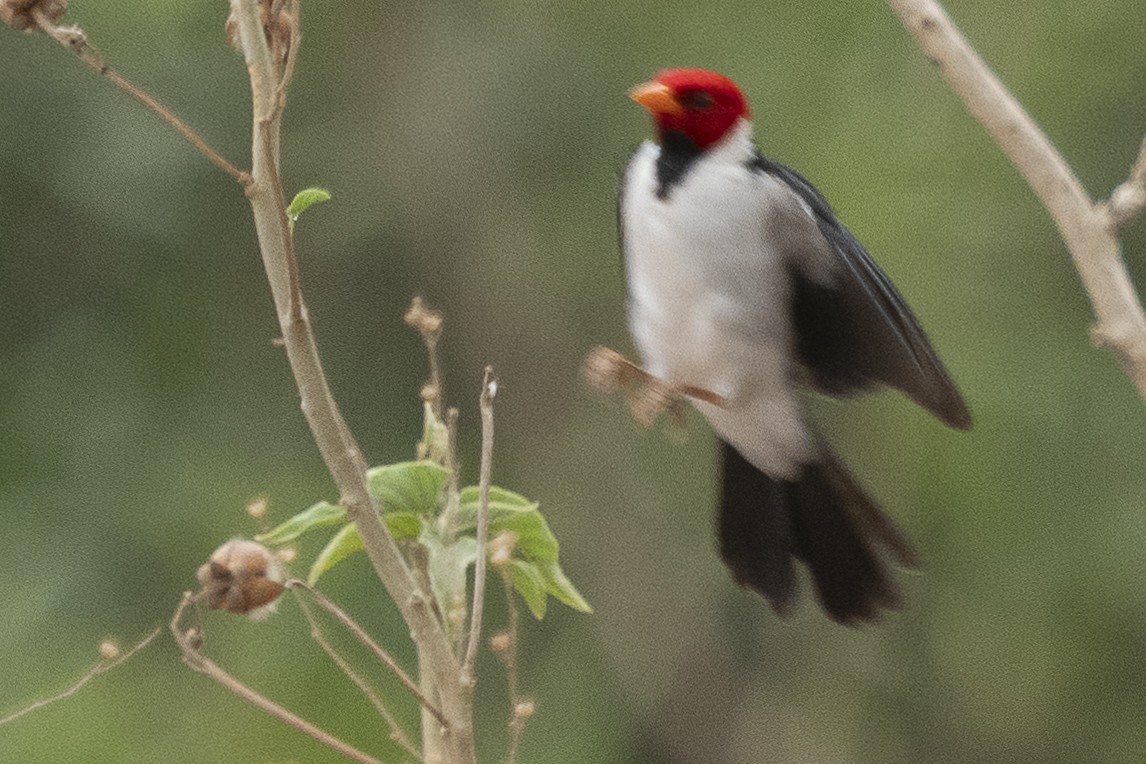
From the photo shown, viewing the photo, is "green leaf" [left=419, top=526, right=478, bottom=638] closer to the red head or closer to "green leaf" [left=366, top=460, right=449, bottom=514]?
"green leaf" [left=366, top=460, right=449, bottom=514]

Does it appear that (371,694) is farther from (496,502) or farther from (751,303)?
(751,303)

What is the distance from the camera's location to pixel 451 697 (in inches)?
21.7

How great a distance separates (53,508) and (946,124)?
1.02 m

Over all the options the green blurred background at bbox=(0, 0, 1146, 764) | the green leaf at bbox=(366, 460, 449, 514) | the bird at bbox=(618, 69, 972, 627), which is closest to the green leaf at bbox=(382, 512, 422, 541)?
the green leaf at bbox=(366, 460, 449, 514)

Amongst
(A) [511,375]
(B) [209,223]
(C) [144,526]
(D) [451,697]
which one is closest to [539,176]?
(A) [511,375]

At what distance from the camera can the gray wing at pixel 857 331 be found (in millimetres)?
713

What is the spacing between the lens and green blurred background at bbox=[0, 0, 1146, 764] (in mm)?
1575

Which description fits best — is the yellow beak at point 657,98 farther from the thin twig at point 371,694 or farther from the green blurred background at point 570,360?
the green blurred background at point 570,360

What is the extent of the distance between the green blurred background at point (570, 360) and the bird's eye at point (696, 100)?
2.29ft

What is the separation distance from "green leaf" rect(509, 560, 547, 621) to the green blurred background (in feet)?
2.78

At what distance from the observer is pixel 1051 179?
680 millimetres

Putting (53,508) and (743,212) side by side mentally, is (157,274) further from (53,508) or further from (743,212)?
(743,212)

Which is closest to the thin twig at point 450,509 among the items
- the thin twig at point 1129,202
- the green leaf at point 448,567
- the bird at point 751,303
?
the green leaf at point 448,567

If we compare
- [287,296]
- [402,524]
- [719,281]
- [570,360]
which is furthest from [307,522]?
[570,360]
